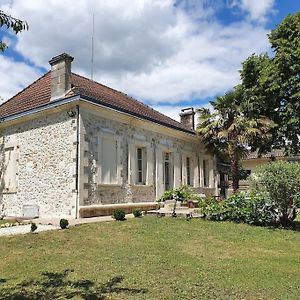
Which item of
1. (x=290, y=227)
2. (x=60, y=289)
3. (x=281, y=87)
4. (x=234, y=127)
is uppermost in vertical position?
(x=281, y=87)

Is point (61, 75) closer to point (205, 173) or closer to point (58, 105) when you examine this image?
point (58, 105)

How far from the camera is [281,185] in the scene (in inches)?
435

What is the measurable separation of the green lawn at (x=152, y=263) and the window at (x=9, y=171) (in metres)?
6.65

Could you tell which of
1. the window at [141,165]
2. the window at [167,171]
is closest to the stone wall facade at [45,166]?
the window at [141,165]

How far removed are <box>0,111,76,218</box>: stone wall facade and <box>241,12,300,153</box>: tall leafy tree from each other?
10415 mm

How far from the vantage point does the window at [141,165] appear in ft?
55.7

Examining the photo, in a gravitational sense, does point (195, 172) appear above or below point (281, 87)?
below

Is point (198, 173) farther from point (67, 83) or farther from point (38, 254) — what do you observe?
point (38, 254)

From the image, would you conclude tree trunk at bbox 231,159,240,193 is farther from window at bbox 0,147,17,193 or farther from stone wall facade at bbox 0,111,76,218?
window at bbox 0,147,17,193

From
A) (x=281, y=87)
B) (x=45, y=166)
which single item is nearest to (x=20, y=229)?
(x=45, y=166)

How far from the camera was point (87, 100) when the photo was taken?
45.1ft

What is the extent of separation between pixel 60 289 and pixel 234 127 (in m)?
14.7

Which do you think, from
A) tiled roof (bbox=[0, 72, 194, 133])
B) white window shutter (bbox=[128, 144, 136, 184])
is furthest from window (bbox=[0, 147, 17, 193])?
white window shutter (bbox=[128, 144, 136, 184])

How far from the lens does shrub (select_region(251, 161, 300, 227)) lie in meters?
11.0
